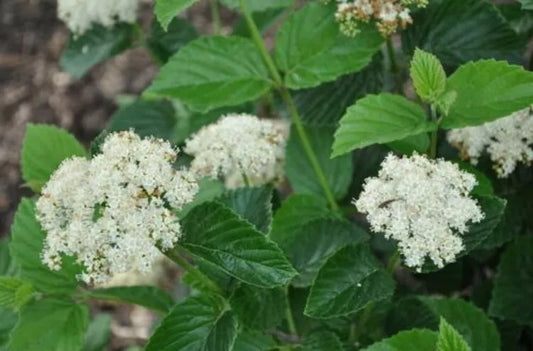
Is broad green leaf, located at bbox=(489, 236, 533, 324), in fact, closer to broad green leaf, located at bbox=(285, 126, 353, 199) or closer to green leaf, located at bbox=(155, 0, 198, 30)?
broad green leaf, located at bbox=(285, 126, 353, 199)

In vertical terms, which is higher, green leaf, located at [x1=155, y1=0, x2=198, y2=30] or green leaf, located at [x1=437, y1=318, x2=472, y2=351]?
green leaf, located at [x1=155, y1=0, x2=198, y2=30]

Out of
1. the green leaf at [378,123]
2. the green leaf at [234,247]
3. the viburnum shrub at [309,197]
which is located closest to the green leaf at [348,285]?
the viburnum shrub at [309,197]

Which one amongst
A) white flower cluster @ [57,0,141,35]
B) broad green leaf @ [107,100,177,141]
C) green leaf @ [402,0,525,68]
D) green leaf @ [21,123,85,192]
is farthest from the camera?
broad green leaf @ [107,100,177,141]

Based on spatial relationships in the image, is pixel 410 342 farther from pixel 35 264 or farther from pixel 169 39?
pixel 169 39

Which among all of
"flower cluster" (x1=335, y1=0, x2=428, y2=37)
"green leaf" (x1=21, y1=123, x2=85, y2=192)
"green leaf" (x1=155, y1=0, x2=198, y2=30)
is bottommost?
"green leaf" (x1=21, y1=123, x2=85, y2=192)

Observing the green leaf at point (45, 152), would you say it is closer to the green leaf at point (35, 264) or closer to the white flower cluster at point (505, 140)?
the green leaf at point (35, 264)

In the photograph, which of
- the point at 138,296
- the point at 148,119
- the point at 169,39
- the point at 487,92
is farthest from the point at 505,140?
the point at 148,119

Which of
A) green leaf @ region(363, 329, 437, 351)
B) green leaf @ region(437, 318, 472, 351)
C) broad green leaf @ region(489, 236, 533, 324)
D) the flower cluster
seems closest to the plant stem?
the flower cluster
